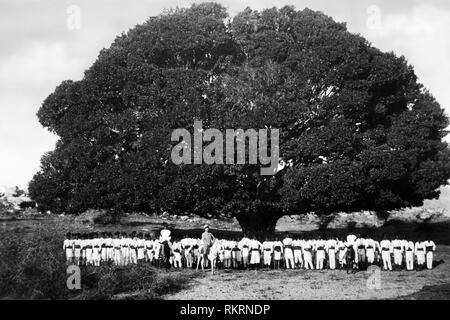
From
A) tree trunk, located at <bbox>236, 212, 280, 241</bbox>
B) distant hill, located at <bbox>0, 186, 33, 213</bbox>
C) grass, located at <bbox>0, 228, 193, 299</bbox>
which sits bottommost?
grass, located at <bbox>0, 228, 193, 299</bbox>

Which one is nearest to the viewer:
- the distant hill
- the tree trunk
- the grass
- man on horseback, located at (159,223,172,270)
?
the grass

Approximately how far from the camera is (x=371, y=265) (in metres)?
18.8

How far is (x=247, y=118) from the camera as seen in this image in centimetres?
1988

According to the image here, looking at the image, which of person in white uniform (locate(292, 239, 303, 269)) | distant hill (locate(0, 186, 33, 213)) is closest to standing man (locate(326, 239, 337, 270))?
person in white uniform (locate(292, 239, 303, 269))

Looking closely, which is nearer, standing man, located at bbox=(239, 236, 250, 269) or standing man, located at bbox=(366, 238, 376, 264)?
standing man, located at bbox=(366, 238, 376, 264)

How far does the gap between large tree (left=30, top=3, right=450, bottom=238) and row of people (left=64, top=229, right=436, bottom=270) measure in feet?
6.65

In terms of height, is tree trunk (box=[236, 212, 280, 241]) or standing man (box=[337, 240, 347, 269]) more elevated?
Result: tree trunk (box=[236, 212, 280, 241])

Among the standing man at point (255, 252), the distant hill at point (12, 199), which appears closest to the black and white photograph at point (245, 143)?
the standing man at point (255, 252)

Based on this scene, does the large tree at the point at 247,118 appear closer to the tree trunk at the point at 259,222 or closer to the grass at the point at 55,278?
the tree trunk at the point at 259,222

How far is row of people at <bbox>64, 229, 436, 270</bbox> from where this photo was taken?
18.3 metres

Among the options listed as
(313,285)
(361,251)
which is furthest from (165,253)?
(361,251)

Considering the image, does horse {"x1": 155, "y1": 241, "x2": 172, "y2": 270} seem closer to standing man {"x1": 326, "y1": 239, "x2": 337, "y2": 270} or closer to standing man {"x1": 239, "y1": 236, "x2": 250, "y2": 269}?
standing man {"x1": 239, "y1": 236, "x2": 250, "y2": 269}

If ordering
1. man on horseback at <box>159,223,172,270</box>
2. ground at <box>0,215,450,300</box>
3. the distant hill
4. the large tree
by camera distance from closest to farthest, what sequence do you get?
ground at <box>0,215,450,300</box> → man on horseback at <box>159,223,172,270</box> → the large tree → the distant hill
